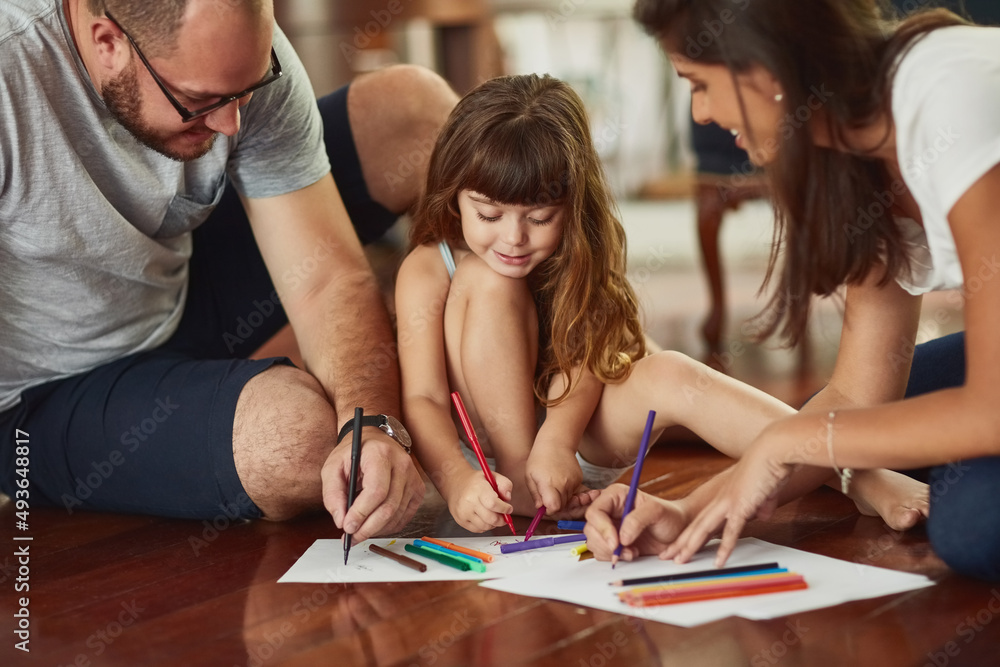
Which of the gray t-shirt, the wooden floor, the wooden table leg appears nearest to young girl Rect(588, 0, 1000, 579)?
the wooden floor

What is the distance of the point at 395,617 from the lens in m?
1.03

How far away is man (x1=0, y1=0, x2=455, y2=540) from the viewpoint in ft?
4.03

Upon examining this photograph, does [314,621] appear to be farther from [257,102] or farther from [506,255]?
[257,102]

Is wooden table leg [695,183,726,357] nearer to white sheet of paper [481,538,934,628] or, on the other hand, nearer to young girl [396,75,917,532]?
young girl [396,75,917,532]

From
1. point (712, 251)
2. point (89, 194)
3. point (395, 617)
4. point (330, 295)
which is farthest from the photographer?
point (712, 251)

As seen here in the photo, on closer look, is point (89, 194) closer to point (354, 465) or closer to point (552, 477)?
point (354, 465)

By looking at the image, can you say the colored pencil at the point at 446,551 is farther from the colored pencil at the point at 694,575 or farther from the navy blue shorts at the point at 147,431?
the navy blue shorts at the point at 147,431

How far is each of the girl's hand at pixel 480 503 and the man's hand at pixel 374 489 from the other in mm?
53

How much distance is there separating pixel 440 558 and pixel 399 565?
0.16 ft

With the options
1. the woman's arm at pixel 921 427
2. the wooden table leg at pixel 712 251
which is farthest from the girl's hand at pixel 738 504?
the wooden table leg at pixel 712 251

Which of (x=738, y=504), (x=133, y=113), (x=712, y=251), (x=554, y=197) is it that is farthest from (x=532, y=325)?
(x=712, y=251)

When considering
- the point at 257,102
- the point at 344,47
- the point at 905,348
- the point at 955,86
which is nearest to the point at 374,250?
the point at 344,47

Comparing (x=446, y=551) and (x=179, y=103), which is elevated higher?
(x=179, y=103)

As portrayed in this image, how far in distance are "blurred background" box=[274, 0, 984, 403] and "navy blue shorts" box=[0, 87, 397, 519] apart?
0.48 m
